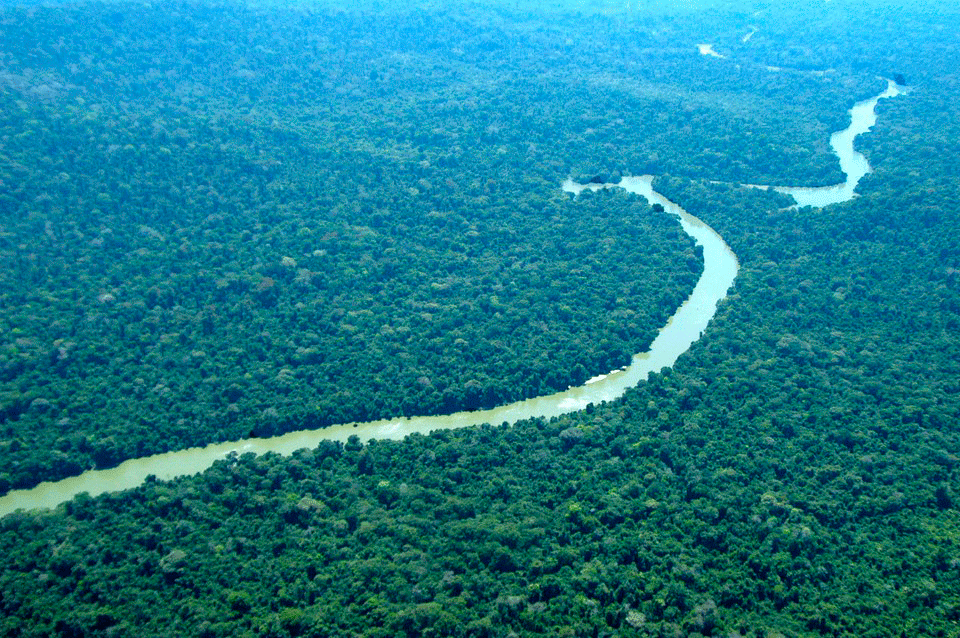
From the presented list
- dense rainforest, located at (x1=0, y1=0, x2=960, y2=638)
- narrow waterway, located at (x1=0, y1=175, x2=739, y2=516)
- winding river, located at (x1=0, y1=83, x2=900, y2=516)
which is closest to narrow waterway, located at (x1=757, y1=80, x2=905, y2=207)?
dense rainforest, located at (x1=0, y1=0, x2=960, y2=638)

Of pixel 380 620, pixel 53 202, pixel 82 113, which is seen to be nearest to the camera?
pixel 380 620

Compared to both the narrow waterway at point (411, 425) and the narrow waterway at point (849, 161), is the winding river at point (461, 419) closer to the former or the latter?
the narrow waterway at point (411, 425)

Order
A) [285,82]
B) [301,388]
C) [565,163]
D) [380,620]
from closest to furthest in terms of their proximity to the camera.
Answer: [380,620] → [301,388] → [565,163] → [285,82]

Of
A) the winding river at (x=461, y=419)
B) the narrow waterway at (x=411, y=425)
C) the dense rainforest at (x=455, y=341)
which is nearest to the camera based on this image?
the dense rainforest at (x=455, y=341)

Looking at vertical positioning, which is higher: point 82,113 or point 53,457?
point 82,113

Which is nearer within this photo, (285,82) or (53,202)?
(53,202)

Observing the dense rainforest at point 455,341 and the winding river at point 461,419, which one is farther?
the winding river at point 461,419

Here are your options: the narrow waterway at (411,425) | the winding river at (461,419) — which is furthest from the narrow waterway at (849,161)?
the narrow waterway at (411,425)

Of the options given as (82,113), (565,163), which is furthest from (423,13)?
(82,113)

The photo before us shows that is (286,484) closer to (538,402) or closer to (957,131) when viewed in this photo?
(538,402)
